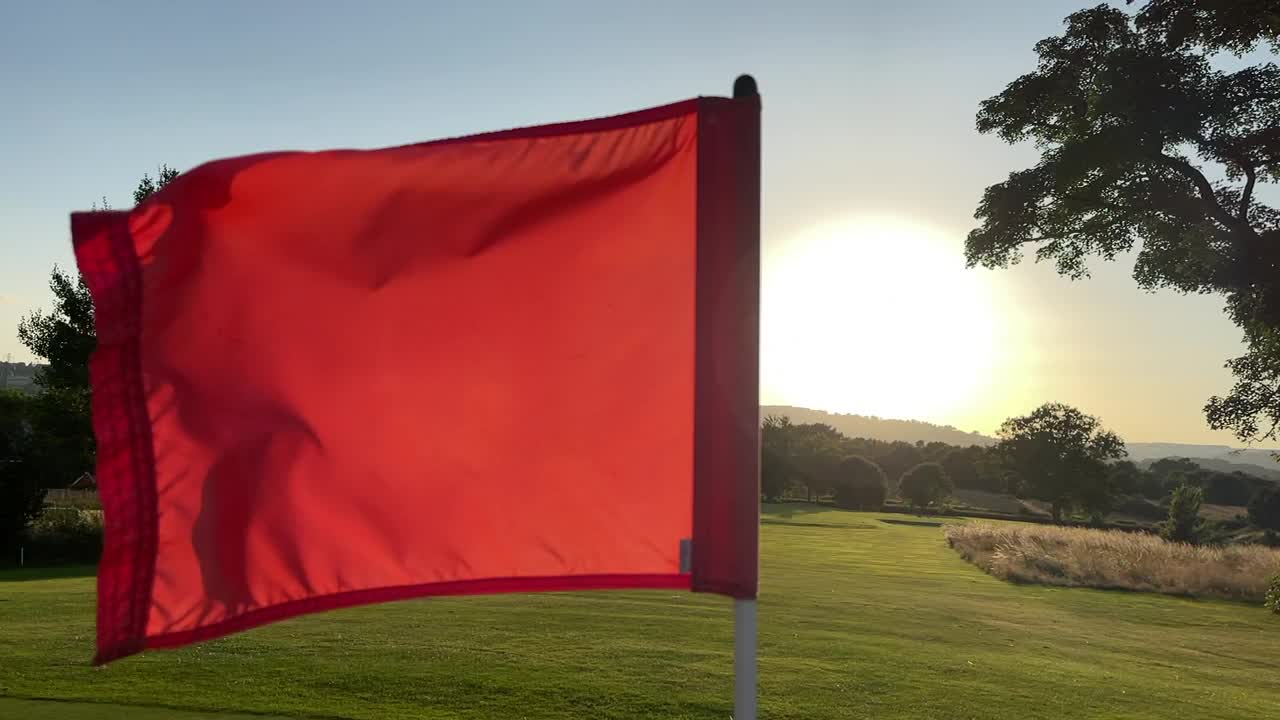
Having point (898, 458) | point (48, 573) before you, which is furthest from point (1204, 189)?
point (898, 458)

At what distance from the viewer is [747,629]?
311cm

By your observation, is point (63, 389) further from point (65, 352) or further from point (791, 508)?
point (791, 508)

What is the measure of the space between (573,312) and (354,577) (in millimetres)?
1224

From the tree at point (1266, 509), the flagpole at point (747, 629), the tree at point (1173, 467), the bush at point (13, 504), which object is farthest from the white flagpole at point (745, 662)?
the tree at point (1173, 467)

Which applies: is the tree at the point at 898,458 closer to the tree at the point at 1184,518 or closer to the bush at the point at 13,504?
the tree at the point at 1184,518

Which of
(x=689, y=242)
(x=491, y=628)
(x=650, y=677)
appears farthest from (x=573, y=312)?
(x=491, y=628)

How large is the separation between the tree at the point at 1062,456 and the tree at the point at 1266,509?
10.2 metres


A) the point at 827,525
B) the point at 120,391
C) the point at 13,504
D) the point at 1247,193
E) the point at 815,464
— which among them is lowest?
the point at 827,525

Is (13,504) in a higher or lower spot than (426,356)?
lower

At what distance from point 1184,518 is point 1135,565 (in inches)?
967

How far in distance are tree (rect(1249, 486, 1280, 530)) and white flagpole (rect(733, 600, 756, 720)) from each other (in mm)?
61558

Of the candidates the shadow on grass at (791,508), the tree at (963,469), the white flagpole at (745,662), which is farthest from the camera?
the tree at (963,469)

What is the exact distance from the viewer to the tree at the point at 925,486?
6962 centimetres

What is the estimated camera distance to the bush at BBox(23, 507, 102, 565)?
1040 inches
